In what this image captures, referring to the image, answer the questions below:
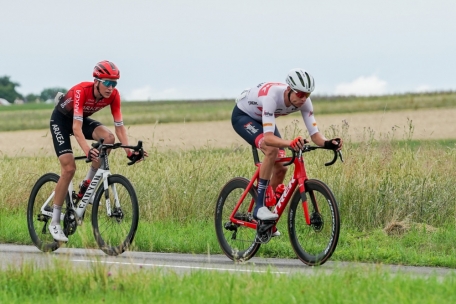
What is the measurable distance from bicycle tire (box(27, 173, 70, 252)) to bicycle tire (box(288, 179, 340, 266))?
354cm

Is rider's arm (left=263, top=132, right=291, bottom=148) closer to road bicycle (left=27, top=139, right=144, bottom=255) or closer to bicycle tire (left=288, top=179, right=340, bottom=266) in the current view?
bicycle tire (left=288, top=179, right=340, bottom=266)

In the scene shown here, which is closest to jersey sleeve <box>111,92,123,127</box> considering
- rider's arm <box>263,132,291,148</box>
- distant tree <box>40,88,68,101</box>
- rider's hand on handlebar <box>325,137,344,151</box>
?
rider's arm <box>263,132,291,148</box>

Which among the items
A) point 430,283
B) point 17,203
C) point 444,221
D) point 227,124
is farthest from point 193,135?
point 430,283

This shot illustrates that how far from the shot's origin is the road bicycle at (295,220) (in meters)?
10.4

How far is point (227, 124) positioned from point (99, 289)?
44.9 metres

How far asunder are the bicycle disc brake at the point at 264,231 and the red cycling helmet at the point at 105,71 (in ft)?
8.50

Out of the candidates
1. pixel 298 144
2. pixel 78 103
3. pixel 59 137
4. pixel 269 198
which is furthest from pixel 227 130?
pixel 298 144

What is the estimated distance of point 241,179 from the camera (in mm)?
11828

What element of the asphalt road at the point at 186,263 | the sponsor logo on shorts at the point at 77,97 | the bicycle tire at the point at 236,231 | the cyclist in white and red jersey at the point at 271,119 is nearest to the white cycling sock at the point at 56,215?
the asphalt road at the point at 186,263

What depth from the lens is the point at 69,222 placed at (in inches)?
493

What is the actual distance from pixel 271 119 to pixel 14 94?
504ft

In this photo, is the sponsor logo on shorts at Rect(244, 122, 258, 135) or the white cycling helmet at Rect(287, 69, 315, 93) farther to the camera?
the sponsor logo on shorts at Rect(244, 122, 258, 135)

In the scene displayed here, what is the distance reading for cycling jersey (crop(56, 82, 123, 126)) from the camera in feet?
39.0

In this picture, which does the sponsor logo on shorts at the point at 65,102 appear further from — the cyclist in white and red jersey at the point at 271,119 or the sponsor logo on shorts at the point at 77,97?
the cyclist in white and red jersey at the point at 271,119
